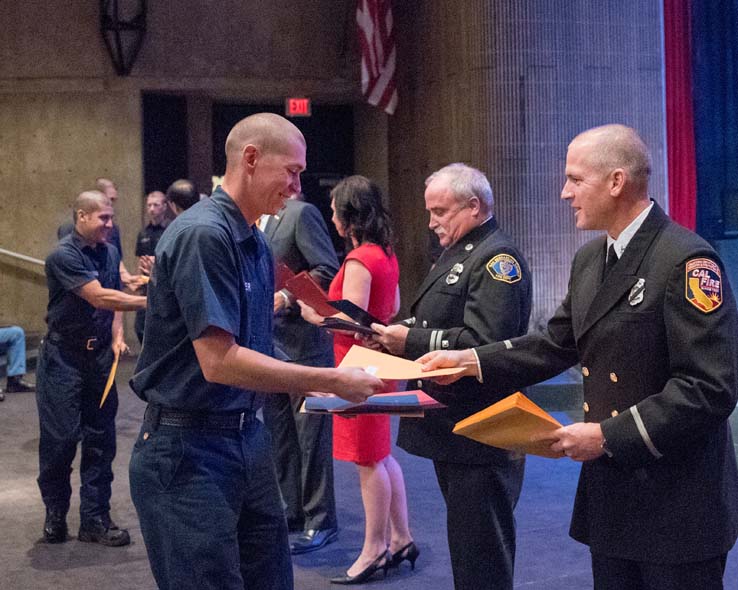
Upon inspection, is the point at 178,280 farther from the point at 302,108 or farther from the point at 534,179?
the point at 302,108

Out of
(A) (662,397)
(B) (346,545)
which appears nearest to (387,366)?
(A) (662,397)

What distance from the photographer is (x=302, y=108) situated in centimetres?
1188

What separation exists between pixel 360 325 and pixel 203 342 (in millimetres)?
1059

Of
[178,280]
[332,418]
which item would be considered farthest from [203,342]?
[332,418]

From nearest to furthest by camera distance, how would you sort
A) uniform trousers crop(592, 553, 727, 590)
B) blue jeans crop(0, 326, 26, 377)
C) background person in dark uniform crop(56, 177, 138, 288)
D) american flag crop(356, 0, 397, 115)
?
uniform trousers crop(592, 553, 727, 590) < background person in dark uniform crop(56, 177, 138, 288) < blue jeans crop(0, 326, 26, 377) < american flag crop(356, 0, 397, 115)

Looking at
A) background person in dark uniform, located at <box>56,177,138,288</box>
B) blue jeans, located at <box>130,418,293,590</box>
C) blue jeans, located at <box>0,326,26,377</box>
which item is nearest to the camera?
blue jeans, located at <box>130,418,293,590</box>

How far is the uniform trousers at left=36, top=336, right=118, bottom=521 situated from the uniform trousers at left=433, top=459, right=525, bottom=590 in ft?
7.46

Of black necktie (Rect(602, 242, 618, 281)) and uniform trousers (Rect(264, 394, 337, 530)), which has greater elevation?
black necktie (Rect(602, 242, 618, 281))

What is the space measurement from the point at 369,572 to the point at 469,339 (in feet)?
5.08

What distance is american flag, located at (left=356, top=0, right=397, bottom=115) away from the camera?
36.5ft

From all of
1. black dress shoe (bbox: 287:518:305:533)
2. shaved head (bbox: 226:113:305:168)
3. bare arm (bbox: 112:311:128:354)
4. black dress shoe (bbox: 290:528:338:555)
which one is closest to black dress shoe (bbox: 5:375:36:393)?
bare arm (bbox: 112:311:128:354)

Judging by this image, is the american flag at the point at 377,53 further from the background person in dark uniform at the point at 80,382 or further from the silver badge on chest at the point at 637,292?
the silver badge on chest at the point at 637,292

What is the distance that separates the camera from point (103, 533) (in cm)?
512

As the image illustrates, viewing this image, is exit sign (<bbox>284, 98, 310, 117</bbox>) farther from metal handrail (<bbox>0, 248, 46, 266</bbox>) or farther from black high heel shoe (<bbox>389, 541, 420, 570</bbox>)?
black high heel shoe (<bbox>389, 541, 420, 570</bbox>)
